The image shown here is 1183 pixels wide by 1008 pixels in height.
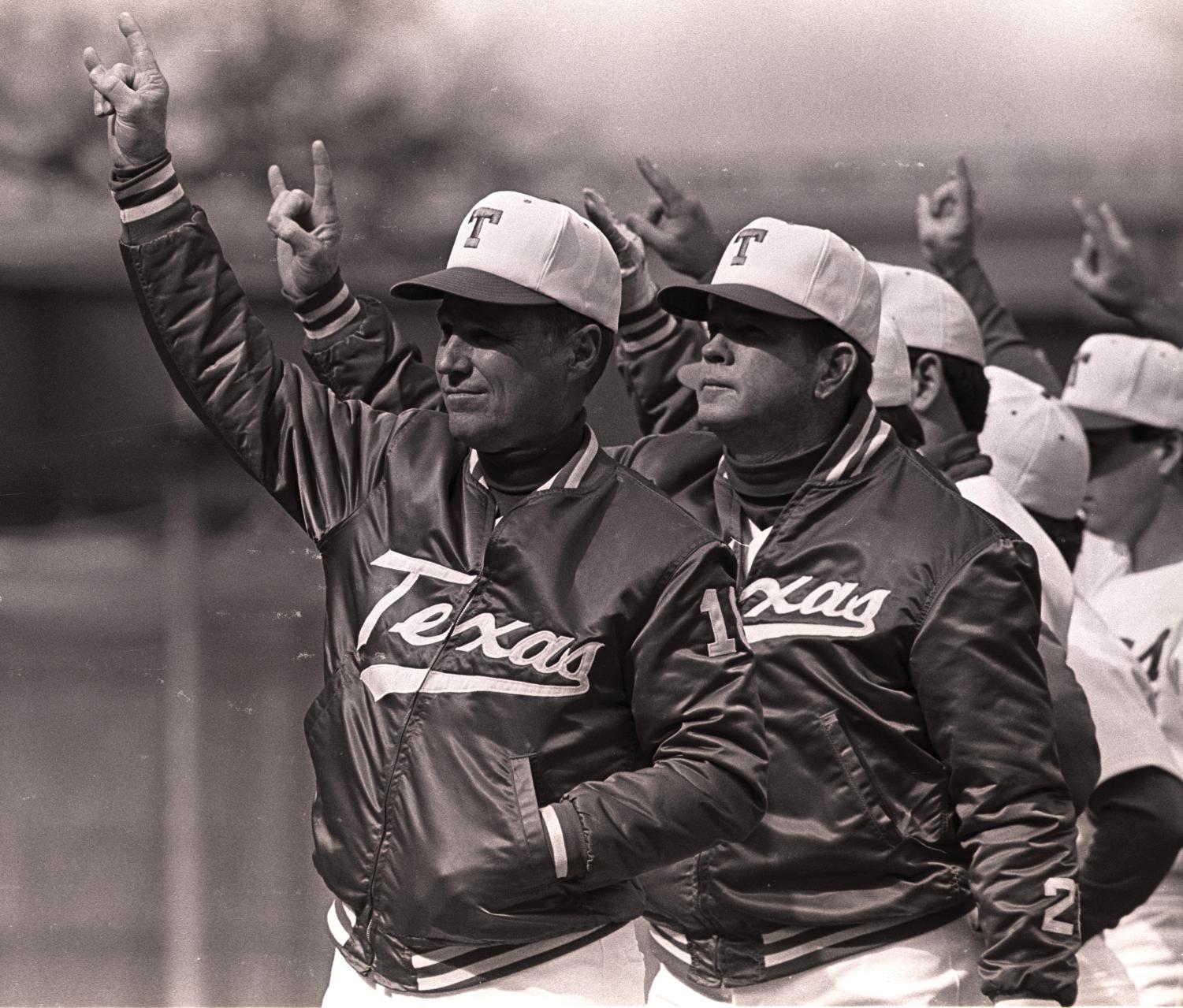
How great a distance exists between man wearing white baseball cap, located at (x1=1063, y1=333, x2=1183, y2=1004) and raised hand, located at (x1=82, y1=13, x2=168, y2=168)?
2.75 metres

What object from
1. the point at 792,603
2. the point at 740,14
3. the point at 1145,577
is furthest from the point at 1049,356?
the point at 792,603

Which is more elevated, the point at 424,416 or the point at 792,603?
the point at 424,416

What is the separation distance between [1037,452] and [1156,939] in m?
1.13

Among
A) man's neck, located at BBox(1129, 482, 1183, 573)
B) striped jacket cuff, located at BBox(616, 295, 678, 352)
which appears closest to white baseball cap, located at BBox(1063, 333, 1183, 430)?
man's neck, located at BBox(1129, 482, 1183, 573)

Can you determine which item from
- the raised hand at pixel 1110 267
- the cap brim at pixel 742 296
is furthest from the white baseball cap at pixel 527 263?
the raised hand at pixel 1110 267

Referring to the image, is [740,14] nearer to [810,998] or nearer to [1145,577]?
[1145,577]

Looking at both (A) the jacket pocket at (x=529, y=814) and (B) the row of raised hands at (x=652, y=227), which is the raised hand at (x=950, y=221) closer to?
(B) the row of raised hands at (x=652, y=227)

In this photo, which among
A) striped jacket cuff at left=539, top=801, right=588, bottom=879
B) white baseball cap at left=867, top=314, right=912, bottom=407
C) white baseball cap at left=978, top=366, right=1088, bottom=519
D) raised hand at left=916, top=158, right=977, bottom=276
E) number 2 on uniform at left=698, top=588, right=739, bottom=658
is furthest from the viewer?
raised hand at left=916, top=158, right=977, bottom=276

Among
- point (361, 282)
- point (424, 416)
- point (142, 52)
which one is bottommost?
point (361, 282)

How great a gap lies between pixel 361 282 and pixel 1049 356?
2033 mm

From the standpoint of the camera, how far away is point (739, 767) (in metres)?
2.39

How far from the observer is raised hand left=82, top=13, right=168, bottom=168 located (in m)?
2.54

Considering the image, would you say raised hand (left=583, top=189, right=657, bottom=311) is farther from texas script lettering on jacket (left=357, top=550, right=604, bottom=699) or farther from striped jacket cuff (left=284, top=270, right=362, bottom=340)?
texas script lettering on jacket (left=357, top=550, right=604, bottom=699)

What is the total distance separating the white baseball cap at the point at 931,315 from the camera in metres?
3.83
